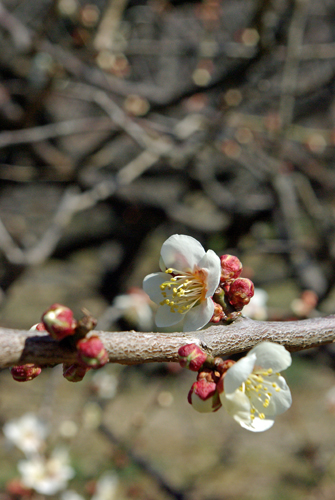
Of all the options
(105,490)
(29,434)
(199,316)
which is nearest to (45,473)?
(29,434)

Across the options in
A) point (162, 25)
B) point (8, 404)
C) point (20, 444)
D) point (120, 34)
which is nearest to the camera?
point (20, 444)

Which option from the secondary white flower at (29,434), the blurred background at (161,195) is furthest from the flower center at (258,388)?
the secondary white flower at (29,434)

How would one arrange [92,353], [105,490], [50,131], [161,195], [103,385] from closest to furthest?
[92,353] → [105,490] → [50,131] → [103,385] → [161,195]

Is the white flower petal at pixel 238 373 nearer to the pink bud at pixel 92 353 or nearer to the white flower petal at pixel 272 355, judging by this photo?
the white flower petal at pixel 272 355

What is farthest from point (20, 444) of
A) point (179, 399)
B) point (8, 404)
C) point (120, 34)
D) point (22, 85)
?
point (120, 34)

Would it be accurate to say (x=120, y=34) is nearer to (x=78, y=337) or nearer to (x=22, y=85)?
(x=22, y=85)

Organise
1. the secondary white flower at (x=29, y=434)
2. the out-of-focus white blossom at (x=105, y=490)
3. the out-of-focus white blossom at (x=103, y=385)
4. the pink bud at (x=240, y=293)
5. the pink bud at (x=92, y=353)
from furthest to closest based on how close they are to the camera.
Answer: the out-of-focus white blossom at (x=103, y=385) → the out-of-focus white blossom at (x=105, y=490) → the secondary white flower at (x=29, y=434) → the pink bud at (x=240, y=293) → the pink bud at (x=92, y=353)

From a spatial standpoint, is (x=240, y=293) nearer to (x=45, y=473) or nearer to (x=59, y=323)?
(x=59, y=323)
